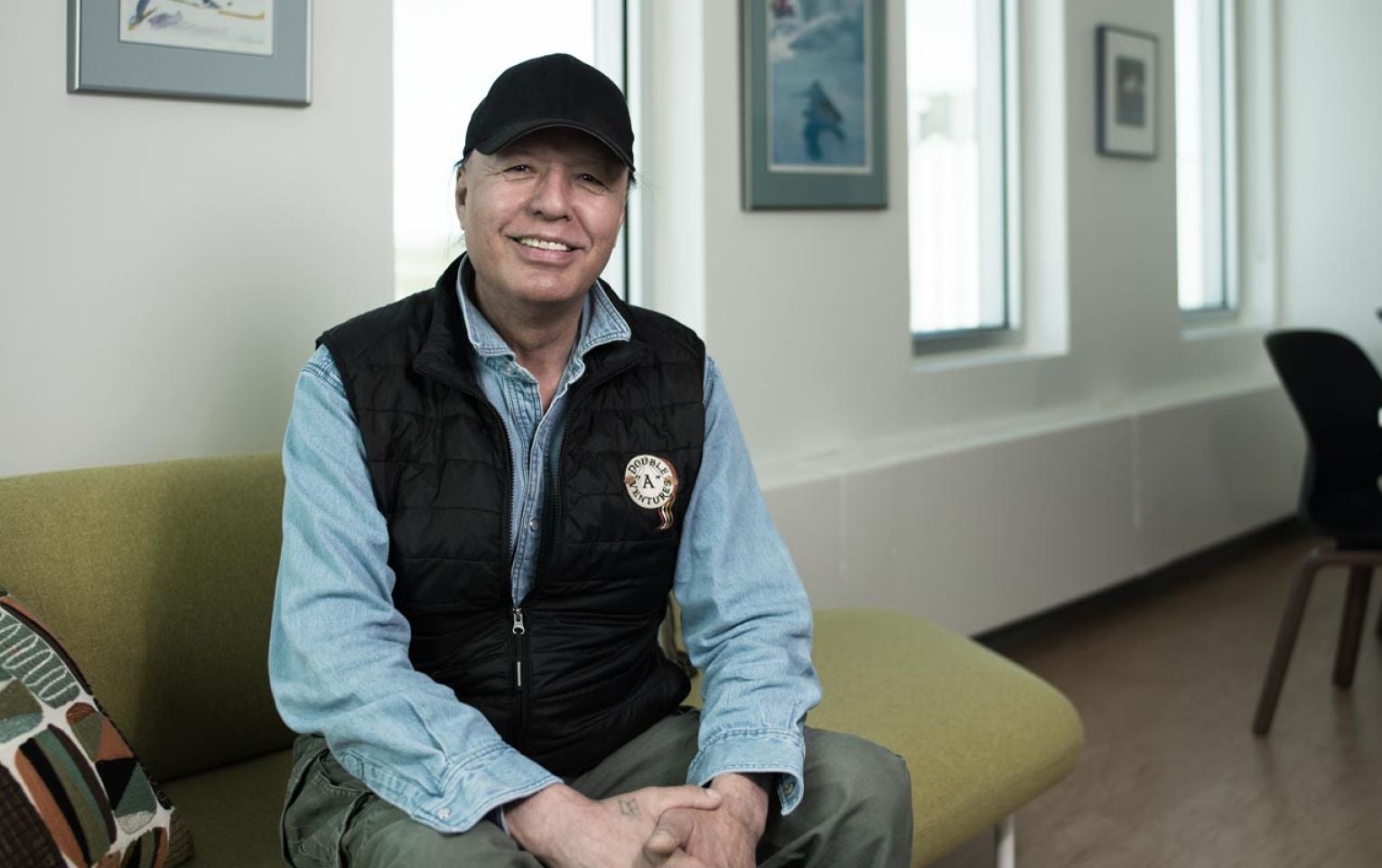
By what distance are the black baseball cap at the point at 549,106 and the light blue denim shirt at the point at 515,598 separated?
0.72 feet

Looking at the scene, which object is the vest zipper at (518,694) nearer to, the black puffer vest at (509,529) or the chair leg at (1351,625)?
the black puffer vest at (509,529)

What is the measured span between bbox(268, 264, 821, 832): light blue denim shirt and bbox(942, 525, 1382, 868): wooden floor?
44.2 inches

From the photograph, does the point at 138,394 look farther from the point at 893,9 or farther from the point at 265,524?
the point at 893,9

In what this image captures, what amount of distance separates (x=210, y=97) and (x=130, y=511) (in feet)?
2.33

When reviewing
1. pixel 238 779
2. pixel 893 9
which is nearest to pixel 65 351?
pixel 238 779

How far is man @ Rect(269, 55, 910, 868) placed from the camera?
1444mm

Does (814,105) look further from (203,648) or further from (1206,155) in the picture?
(1206,155)

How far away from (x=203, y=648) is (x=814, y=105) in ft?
6.64

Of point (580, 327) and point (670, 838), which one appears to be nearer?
point (670, 838)

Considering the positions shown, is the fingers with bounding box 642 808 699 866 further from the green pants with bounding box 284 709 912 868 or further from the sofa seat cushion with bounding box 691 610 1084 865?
the sofa seat cushion with bounding box 691 610 1084 865

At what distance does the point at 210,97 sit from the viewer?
2.19 meters

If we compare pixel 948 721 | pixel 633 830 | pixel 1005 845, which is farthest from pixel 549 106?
pixel 1005 845

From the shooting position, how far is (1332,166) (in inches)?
221

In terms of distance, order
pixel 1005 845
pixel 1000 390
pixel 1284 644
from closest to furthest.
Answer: pixel 1005 845, pixel 1284 644, pixel 1000 390
